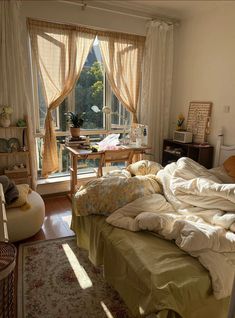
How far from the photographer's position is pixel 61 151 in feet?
12.0

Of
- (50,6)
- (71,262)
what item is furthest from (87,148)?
(50,6)

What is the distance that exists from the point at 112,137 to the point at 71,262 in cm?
182

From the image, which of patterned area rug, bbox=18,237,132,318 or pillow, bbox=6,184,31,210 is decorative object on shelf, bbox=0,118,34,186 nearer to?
pillow, bbox=6,184,31,210

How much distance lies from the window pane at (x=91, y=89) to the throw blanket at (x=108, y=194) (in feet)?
6.36

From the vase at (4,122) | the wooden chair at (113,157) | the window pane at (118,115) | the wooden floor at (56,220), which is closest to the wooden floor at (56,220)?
the wooden floor at (56,220)

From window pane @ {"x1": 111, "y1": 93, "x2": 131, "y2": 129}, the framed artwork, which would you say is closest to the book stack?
window pane @ {"x1": 111, "y1": 93, "x2": 131, "y2": 129}

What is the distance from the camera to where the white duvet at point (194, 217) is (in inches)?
51.6

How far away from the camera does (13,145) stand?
120 inches

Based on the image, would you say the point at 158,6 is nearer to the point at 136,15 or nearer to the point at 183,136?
the point at 136,15

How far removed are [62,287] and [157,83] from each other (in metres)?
3.15

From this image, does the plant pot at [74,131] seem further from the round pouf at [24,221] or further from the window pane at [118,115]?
the round pouf at [24,221]

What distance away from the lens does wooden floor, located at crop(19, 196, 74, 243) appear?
254cm

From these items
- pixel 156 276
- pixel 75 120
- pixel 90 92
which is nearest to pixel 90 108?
pixel 90 92

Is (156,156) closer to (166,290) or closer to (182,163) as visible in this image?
(182,163)
